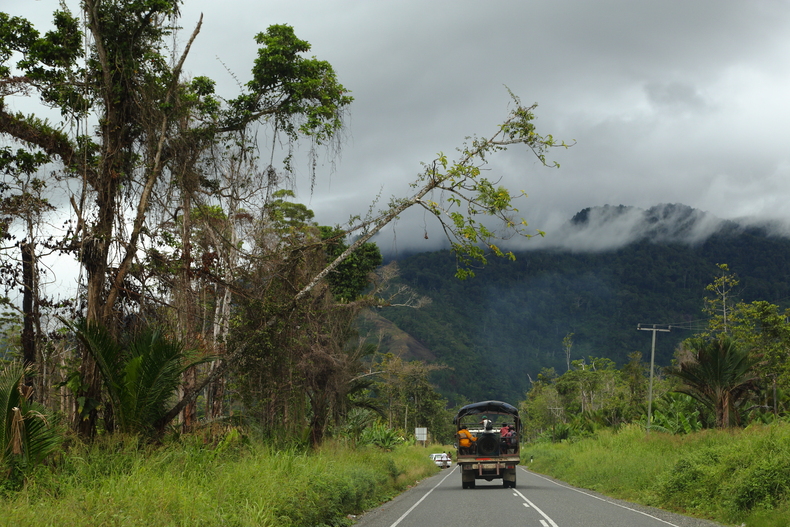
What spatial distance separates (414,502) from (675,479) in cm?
725

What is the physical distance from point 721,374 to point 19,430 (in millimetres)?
22733

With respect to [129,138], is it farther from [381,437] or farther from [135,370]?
[381,437]

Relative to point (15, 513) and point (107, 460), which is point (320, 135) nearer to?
point (107, 460)

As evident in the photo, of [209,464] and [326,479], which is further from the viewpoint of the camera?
[326,479]

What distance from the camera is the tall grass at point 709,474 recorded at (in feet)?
44.8

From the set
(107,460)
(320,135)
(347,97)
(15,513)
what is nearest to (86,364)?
(107,460)

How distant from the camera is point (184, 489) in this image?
9094 millimetres

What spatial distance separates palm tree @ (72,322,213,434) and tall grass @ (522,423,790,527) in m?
→ 11.5

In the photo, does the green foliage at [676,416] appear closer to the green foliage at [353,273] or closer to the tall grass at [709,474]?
the tall grass at [709,474]

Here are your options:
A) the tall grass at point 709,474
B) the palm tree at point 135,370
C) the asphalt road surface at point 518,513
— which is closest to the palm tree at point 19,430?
the palm tree at point 135,370

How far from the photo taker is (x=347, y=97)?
16031mm

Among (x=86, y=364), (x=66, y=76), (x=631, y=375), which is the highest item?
(x=66, y=76)

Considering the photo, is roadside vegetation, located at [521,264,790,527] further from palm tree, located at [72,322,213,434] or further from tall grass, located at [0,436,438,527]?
palm tree, located at [72,322,213,434]

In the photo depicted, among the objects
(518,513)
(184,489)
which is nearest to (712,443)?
→ (518,513)
